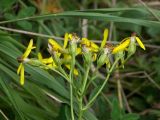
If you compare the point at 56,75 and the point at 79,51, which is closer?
the point at 79,51

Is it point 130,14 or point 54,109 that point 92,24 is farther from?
point 54,109

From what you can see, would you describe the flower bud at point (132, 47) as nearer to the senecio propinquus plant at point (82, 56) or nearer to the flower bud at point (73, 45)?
the senecio propinquus plant at point (82, 56)

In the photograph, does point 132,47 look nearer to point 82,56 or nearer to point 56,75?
point 82,56

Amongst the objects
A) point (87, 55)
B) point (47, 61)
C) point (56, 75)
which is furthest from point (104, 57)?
point (56, 75)

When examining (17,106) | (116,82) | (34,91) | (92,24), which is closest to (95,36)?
(92,24)

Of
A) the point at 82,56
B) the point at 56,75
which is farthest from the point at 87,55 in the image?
the point at 56,75

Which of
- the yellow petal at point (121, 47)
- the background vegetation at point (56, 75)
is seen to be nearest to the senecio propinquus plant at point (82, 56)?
the yellow petal at point (121, 47)

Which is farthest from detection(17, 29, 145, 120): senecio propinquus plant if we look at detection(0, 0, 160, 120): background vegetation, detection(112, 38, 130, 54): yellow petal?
detection(0, 0, 160, 120): background vegetation

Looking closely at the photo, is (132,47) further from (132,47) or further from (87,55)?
(87,55)

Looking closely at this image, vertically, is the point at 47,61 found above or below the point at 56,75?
above

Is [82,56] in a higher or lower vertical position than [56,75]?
higher
